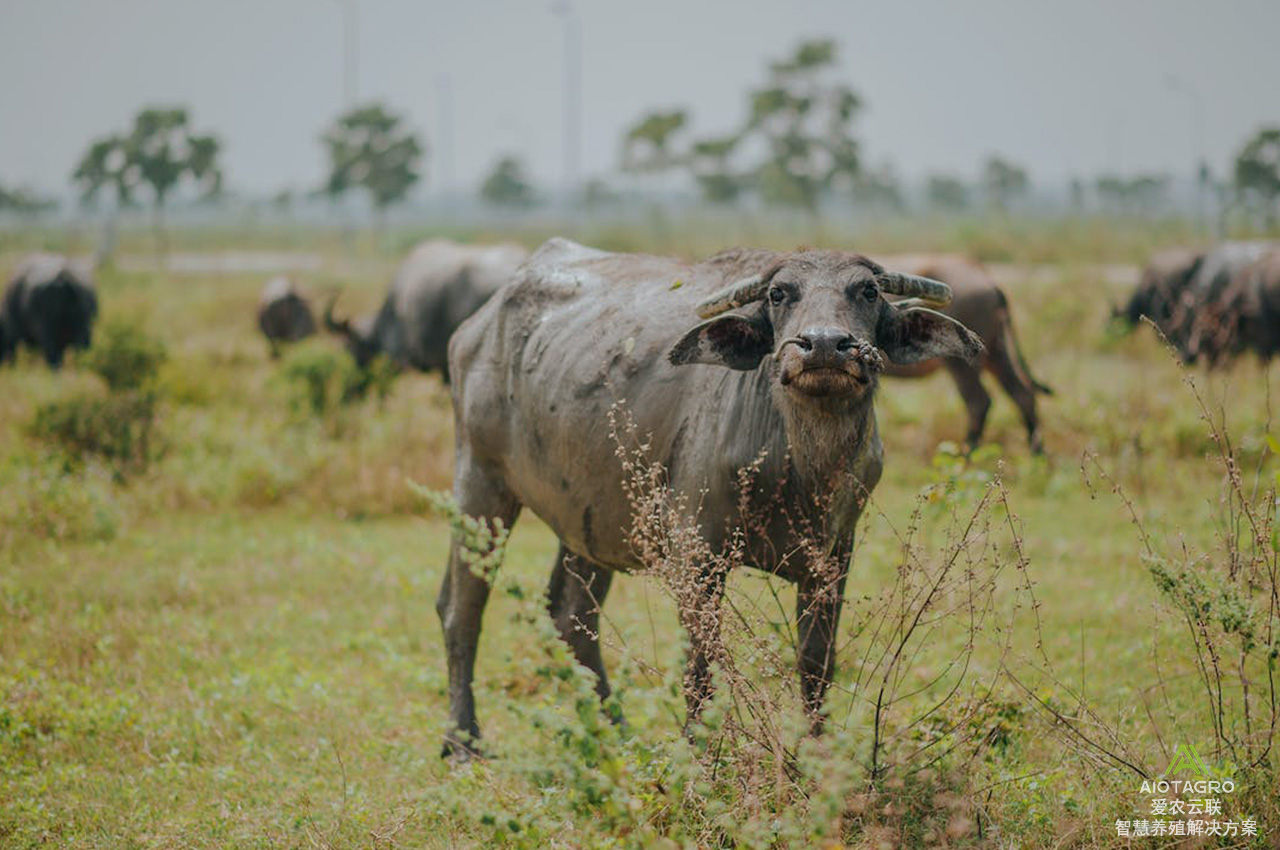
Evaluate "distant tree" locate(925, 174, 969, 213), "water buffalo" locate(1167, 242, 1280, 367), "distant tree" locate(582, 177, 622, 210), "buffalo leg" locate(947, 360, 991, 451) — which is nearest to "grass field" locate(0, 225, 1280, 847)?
"buffalo leg" locate(947, 360, 991, 451)

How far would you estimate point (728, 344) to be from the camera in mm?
3945

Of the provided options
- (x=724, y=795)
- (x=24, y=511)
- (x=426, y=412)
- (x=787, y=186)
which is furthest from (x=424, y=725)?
(x=787, y=186)

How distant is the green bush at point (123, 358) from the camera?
10.8 metres

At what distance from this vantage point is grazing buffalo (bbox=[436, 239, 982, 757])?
369 cm

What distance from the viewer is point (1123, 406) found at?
10.5m

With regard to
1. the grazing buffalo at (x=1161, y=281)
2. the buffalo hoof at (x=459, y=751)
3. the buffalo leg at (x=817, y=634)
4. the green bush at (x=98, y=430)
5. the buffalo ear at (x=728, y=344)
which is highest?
the buffalo ear at (x=728, y=344)

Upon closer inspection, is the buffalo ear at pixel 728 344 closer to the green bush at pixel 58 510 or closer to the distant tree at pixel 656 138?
the green bush at pixel 58 510

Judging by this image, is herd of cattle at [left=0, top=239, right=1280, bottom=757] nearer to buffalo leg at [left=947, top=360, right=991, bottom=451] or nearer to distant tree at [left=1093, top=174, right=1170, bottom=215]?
buffalo leg at [left=947, top=360, right=991, bottom=451]

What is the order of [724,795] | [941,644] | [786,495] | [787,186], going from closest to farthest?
[724,795] < [786,495] < [941,644] < [787,186]

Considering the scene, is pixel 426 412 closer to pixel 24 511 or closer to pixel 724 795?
pixel 24 511

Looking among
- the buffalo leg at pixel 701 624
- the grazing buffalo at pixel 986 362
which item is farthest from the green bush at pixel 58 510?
the grazing buffalo at pixel 986 362

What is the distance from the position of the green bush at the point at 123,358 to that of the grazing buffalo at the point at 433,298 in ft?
12.0

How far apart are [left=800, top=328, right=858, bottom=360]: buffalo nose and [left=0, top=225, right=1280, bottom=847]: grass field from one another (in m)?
0.68

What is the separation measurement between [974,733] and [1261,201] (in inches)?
2048
